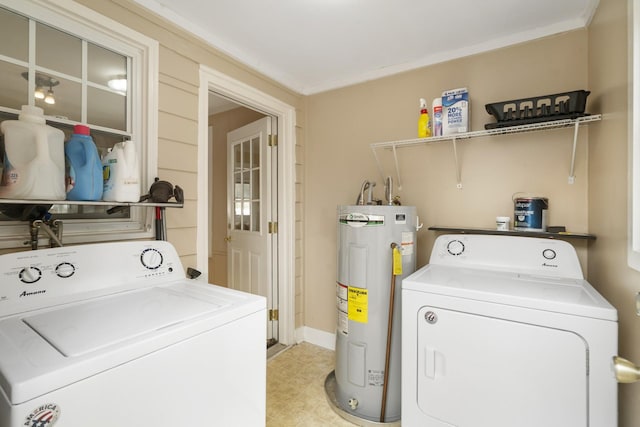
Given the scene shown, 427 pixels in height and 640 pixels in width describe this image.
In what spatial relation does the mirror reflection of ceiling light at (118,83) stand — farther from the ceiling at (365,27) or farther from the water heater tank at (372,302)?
the water heater tank at (372,302)

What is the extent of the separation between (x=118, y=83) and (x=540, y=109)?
229 centimetres

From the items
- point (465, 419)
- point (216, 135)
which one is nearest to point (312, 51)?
point (216, 135)

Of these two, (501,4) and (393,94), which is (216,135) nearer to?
(393,94)

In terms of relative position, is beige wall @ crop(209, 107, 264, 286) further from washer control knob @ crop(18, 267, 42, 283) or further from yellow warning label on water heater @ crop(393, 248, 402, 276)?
washer control knob @ crop(18, 267, 42, 283)

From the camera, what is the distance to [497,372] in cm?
126

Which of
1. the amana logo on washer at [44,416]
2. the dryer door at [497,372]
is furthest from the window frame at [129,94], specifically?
the dryer door at [497,372]

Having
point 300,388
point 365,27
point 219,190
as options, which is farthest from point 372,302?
point 219,190

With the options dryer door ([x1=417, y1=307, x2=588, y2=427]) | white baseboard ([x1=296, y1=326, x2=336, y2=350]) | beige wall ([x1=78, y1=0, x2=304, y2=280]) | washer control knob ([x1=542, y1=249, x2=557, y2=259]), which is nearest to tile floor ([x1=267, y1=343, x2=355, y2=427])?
white baseboard ([x1=296, y1=326, x2=336, y2=350])

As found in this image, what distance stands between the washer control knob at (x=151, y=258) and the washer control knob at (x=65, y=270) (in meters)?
0.25

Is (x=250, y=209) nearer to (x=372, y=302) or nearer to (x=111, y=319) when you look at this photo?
(x=372, y=302)

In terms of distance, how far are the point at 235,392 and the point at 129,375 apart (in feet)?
1.25

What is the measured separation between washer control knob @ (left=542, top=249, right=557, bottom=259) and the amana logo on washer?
6.67ft

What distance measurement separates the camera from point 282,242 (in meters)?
2.63

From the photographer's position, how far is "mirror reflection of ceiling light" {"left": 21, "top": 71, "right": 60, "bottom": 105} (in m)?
1.30
